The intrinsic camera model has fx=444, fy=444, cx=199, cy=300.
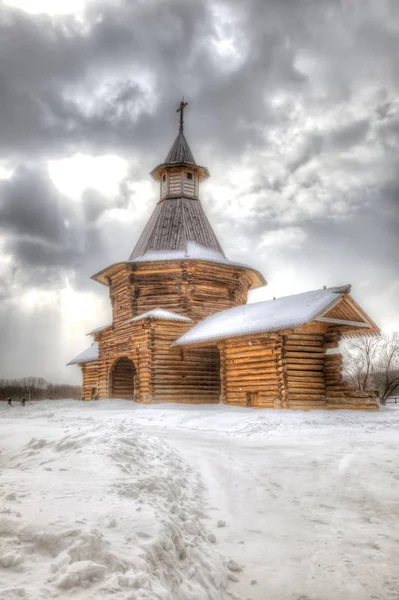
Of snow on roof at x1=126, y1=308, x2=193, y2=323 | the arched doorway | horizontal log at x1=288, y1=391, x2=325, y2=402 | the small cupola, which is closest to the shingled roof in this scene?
the small cupola

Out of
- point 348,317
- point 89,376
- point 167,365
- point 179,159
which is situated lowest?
point 89,376

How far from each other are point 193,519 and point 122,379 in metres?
21.2

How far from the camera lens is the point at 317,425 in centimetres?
1227

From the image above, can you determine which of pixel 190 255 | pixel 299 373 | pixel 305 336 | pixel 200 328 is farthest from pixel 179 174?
pixel 299 373

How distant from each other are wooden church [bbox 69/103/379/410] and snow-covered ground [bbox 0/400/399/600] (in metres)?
7.43

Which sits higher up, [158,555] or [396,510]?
[158,555]

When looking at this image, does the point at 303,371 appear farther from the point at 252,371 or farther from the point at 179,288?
the point at 179,288

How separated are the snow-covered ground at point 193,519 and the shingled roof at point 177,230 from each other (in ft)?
57.9

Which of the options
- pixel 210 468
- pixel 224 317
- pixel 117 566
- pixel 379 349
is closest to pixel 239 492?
pixel 210 468

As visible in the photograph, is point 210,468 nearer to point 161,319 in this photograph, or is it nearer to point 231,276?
point 161,319

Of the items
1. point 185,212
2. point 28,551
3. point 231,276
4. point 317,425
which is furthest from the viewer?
point 185,212

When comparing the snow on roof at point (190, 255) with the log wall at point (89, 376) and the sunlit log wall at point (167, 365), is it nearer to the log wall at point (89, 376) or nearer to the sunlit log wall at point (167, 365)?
the sunlit log wall at point (167, 365)

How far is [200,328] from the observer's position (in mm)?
20516

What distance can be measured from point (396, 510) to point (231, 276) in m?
19.0
